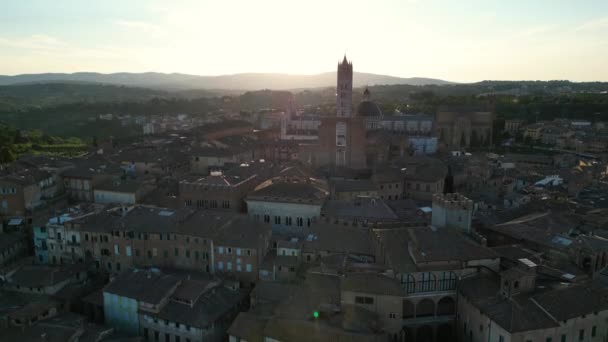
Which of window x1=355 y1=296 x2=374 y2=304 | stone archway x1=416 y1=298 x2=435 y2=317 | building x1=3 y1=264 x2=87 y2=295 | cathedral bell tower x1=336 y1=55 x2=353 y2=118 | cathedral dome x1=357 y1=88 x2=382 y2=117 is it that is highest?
cathedral bell tower x1=336 y1=55 x2=353 y2=118

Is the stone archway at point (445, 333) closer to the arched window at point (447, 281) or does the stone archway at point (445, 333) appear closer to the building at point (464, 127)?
the arched window at point (447, 281)

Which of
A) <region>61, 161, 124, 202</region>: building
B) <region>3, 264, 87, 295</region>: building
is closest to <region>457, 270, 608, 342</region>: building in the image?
<region>3, 264, 87, 295</region>: building

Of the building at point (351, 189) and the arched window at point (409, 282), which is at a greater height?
the building at point (351, 189)

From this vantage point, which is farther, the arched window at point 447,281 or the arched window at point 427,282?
the arched window at point 447,281

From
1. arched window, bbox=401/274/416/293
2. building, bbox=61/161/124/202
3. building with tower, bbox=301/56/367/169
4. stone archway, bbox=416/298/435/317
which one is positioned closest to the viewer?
arched window, bbox=401/274/416/293

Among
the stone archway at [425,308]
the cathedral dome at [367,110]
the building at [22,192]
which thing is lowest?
the stone archway at [425,308]

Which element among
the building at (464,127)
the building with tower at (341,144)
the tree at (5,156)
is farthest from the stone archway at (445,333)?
the building at (464,127)

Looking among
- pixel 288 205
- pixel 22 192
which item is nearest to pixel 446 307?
pixel 288 205

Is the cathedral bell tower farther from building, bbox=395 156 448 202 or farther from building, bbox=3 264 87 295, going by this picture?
building, bbox=3 264 87 295

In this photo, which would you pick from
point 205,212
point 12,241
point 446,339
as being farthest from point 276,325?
point 12,241

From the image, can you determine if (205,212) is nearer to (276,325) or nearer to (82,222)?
(82,222)
